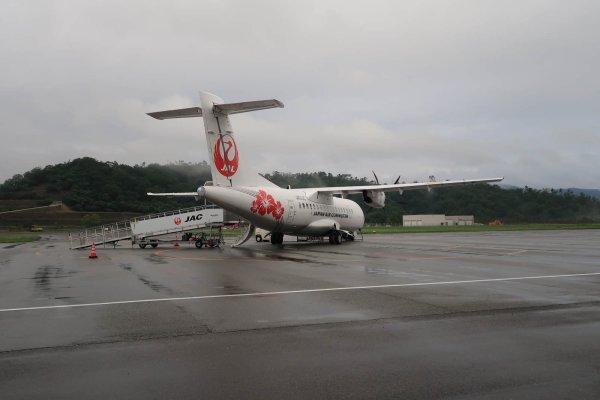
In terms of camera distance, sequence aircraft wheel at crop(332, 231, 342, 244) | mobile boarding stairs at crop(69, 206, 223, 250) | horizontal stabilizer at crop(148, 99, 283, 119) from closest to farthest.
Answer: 1. horizontal stabilizer at crop(148, 99, 283, 119)
2. mobile boarding stairs at crop(69, 206, 223, 250)
3. aircraft wheel at crop(332, 231, 342, 244)

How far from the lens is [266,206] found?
28281 mm

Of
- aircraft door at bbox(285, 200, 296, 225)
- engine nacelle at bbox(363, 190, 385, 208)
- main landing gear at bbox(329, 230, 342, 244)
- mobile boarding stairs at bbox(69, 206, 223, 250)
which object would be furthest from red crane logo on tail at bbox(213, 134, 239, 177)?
engine nacelle at bbox(363, 190, 385, 208)

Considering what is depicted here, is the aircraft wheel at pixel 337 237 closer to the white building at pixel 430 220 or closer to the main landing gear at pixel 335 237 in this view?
the main landing gear at pixel 335 237

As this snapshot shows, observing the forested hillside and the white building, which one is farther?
the white building

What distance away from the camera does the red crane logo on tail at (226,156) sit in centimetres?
2614

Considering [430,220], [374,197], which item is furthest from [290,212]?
[430,220]

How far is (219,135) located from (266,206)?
502 centimetres

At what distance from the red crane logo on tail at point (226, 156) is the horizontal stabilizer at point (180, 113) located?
1829 mm

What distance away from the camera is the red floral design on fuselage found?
2752 centimetres

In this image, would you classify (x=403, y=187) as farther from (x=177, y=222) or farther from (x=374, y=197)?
(x=177, y=222)

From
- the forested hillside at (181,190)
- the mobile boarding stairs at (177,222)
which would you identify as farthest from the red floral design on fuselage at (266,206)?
the forested hillside at (181,190)

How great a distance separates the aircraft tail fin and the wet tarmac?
1331cm

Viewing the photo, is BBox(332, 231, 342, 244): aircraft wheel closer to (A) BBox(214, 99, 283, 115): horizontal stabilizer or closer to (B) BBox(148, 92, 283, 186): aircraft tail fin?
(B) BBox(148, 92, 283, 186): aircraft tail fin

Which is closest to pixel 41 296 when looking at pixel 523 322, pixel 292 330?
pixel 292 330
